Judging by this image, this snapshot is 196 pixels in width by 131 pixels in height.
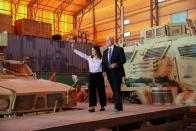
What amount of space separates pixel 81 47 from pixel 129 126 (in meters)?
20.1

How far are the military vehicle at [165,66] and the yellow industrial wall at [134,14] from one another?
1046cm

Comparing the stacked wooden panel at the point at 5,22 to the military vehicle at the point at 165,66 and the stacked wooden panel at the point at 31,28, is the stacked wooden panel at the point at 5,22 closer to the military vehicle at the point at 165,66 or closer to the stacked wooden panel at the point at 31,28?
the stacked wooden panel at the point at 31,28

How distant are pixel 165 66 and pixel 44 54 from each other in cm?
1479

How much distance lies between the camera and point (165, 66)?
419 inches

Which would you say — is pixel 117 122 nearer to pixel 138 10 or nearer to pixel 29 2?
pixel 138 10

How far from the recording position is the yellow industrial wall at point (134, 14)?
22.5 metres

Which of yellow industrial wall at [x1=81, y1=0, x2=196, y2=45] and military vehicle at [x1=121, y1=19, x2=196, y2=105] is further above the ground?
yellow industrial wall at [x1=81, y1=0, x2=196, y2=45]

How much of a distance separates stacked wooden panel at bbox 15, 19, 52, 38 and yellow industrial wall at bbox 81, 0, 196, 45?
656 cm

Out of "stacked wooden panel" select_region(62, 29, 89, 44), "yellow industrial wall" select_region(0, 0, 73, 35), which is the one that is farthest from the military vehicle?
"yellow industrial wall" select_region(0, 0, 73, 35)

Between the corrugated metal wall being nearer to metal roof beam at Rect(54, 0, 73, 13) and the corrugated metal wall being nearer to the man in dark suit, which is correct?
metal roof beam at Rect(54, 0, 73, 13)

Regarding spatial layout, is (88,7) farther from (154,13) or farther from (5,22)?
(5,22)

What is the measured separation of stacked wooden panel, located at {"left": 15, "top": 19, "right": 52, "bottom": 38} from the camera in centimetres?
2339

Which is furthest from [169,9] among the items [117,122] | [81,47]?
[117,122]

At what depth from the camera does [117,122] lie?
20.9ft
